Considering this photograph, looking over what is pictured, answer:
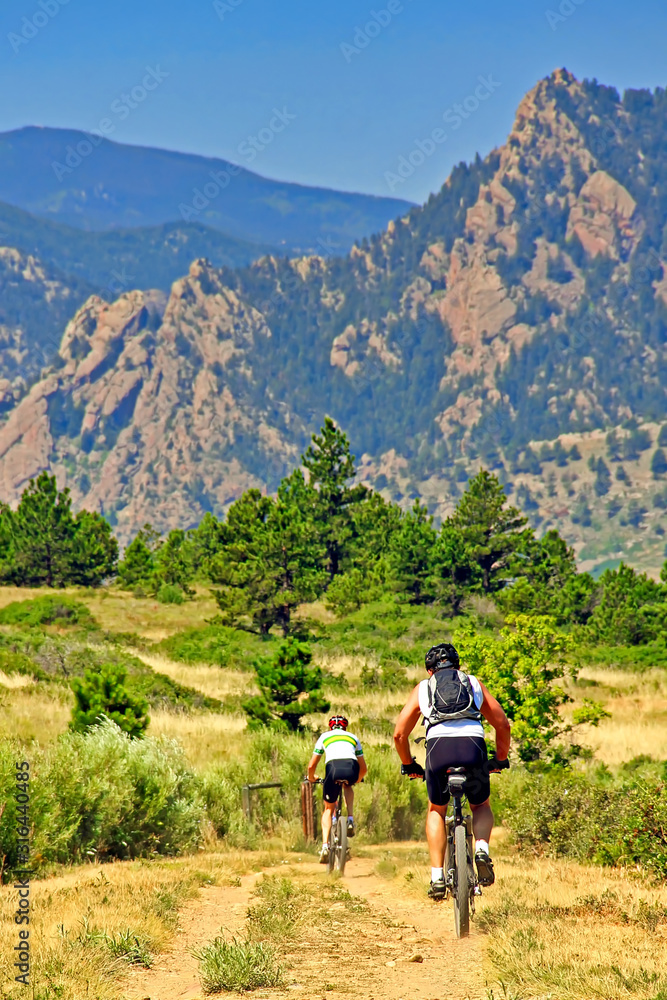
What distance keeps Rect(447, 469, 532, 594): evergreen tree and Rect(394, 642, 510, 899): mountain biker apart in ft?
168

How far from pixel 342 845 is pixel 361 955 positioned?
12.5ft

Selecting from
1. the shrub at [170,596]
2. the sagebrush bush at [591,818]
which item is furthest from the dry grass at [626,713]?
the shrub at [170,596]

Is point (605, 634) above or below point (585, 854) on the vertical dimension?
above

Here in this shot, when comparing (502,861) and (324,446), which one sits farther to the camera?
(324,446)

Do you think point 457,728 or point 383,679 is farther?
point 383,679

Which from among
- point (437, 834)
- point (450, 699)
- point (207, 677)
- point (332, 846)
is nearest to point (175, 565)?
point (207, 677)

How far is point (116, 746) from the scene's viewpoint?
521 inches

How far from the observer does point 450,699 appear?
7488 millimetres

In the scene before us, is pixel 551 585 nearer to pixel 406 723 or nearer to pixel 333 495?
pixel 333 495

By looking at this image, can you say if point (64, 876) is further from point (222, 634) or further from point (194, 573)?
point (194, 573)

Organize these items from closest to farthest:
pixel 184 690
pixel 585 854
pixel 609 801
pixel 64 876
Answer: pixel 64 876
pixel 585 854
pixel 609 801
pixel 184 690

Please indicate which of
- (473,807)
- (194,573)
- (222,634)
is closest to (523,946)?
(473,807)

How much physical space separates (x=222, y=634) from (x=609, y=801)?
1341 inches

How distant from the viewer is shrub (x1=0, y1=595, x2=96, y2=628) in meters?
43.8
